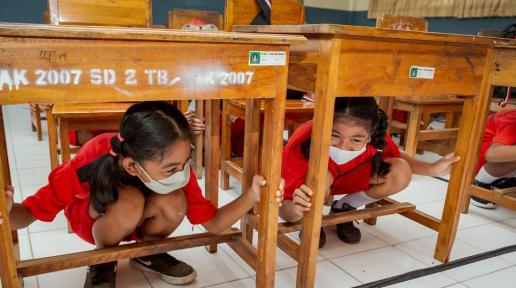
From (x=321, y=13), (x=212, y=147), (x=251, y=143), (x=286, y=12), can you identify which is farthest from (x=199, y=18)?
(x=321, y=13)

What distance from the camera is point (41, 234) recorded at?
159cm

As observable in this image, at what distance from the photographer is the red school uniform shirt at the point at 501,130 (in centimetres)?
187

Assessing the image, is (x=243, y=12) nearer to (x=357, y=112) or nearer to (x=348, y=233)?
(x=357, y=112)

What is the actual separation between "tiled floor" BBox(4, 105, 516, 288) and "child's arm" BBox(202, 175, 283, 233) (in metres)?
0.20

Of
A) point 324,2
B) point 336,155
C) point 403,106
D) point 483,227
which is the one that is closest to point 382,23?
point 403,106

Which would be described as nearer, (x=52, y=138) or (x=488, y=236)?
(x=52, y=138)

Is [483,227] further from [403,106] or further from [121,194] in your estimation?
[121,194]

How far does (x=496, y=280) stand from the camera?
1.43 metres

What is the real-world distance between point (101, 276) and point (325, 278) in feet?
2.34

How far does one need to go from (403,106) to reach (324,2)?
4466mm

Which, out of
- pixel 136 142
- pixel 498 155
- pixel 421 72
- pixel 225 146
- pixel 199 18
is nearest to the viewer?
pixel 136 142

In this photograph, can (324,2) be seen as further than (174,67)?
Yes

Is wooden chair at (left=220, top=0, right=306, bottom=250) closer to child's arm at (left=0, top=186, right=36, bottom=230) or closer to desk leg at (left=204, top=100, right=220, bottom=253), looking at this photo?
desk leg at (left=204, top=100, right=220, bottom=253)

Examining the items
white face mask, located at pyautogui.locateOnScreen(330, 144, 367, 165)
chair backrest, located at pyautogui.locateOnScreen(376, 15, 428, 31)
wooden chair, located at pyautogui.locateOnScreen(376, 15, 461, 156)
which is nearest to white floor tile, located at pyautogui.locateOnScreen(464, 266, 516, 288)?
white face mask, located at pyautogui.locateOnScreen(330, 144, 367, 165)
